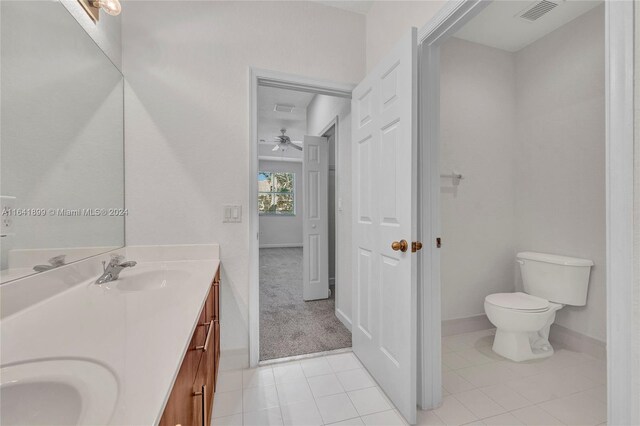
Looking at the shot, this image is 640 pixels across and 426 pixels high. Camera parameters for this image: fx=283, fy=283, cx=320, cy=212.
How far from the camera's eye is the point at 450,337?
2492 millimetres

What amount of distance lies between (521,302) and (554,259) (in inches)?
19.4

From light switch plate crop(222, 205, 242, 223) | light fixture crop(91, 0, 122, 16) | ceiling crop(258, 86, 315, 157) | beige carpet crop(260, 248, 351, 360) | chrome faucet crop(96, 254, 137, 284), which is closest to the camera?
chrome faucet crop(96, 254, 137, 284)

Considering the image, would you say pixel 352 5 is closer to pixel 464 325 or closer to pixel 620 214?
pixel 620 214

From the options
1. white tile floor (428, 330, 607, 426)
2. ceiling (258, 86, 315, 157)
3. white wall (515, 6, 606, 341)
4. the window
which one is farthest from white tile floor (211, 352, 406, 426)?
the window

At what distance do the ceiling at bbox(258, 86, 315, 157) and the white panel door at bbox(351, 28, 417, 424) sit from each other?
2025 millimetres

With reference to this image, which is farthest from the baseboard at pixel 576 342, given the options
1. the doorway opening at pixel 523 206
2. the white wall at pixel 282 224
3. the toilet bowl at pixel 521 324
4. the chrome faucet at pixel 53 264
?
the white wall at pixel 282 224

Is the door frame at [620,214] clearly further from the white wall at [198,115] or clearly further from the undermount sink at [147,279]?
the white wall at [198,115]

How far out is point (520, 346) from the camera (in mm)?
2102

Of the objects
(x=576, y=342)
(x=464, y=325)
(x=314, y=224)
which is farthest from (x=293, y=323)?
(x=576, y=342)

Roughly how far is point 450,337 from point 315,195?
205cm

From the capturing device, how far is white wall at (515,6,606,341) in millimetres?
2111

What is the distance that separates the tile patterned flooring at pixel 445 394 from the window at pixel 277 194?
20.2 ft

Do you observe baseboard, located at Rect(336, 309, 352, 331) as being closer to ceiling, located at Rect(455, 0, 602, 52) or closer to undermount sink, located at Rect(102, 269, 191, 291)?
undermount sink, located at Rect(102, 269, 191, 291)

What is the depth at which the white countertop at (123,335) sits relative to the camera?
47cm
